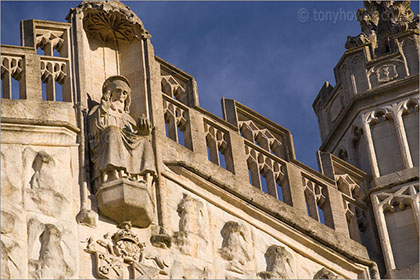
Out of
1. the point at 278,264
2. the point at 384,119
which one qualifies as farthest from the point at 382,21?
the point at 278,264

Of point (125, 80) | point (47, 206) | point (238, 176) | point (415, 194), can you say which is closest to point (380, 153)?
point (415, 194)

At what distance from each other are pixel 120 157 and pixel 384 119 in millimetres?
4793

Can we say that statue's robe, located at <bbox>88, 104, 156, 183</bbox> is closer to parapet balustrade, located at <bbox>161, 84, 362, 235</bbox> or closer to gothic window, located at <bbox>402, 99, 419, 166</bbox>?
parapet balustrade, located at <bbox>161, 84, 362, 235</bbox>

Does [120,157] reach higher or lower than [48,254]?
higher

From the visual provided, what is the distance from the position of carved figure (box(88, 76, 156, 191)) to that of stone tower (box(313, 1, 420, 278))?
11.1ft

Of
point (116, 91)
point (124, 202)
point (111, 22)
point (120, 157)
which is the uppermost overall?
point (111, 22)

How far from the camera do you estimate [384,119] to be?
23.3m

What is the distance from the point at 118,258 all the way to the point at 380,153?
5.14m

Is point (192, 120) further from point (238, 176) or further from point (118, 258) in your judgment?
point (118, 258)

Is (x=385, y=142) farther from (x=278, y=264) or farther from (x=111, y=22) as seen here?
(x=111, y=22)

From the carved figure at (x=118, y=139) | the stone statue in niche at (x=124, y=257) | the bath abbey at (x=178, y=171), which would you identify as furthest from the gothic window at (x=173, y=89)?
the stone statue in niche at (x=124, y=257)

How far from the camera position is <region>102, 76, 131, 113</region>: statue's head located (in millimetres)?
20969

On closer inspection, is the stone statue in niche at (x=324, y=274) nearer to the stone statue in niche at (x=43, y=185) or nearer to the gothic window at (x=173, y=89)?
the gothic window at (x=173, y=89)

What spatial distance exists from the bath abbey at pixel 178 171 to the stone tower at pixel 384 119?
0.8 inches
